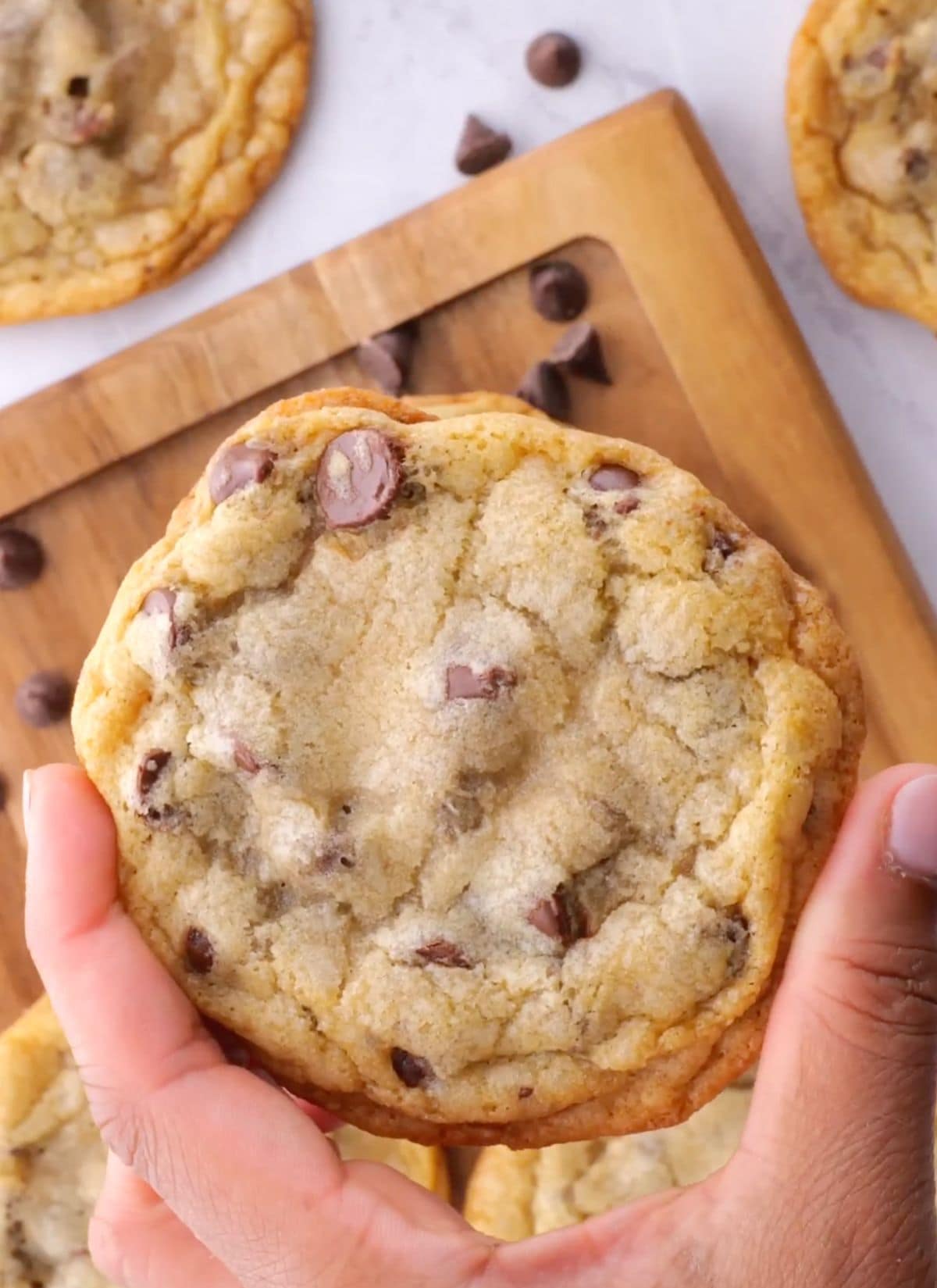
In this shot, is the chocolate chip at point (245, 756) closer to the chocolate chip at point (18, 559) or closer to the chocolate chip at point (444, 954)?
the chocolate chip at point (444, 954)

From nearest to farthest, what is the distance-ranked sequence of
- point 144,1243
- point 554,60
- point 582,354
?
point 144,1243
point 582,354
point 554,60

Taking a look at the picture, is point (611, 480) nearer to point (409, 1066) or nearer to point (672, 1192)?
point (409, 1066)

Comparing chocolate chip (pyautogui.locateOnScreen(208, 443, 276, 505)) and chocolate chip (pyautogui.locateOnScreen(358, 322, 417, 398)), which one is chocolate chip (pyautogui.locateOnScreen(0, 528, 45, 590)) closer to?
chocolate chip (pyautogui.locateOnScreen(358, 322, 417, 398))

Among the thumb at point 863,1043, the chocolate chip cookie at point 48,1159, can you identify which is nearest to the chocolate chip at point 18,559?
the chocolate chip cookie at point 48,1159

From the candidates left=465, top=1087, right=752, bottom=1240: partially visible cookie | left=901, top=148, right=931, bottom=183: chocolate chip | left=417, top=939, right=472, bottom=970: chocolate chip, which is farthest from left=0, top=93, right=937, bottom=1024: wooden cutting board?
left=417, top=939, right=472, bottom=970: chocolate chip

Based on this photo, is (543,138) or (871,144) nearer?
(871,144)

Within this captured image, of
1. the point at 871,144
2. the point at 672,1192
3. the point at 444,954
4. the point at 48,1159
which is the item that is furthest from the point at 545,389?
the point at 48,1159

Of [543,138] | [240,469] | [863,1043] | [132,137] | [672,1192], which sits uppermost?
[132,137]
